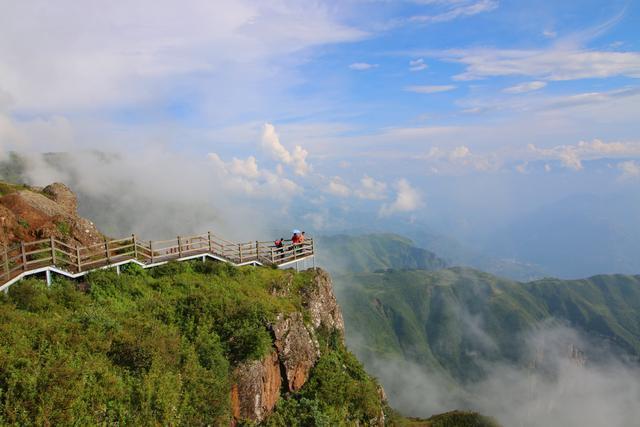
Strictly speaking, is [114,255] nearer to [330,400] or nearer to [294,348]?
[294,348]

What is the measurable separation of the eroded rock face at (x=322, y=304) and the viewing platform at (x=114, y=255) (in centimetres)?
399

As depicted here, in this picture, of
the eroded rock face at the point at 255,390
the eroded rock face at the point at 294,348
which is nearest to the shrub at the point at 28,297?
the eroded rock face at the point at 255,390

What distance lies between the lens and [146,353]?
1505 cm

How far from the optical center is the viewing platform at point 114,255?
19.8 m

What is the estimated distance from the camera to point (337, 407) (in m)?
22.4

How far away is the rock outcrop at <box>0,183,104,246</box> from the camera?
2284cm

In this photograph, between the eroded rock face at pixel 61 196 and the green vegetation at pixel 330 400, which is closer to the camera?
the green vegetation at pixel 330 400

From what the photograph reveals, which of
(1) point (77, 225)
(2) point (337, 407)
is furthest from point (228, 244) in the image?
(2) point (337, 407)

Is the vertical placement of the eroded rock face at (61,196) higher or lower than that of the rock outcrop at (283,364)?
higher

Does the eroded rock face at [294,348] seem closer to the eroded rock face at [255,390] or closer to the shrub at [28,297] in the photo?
the eroded rock face at [255,390]

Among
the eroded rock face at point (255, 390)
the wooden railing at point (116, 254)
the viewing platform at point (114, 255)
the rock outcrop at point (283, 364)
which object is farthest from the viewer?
the wooden railing at point (116, 254)

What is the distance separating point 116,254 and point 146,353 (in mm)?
14073

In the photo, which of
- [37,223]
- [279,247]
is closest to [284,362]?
[279,247]

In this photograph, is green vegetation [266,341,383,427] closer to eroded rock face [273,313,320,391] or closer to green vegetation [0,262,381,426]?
green vegetation [0,262,381,426]
